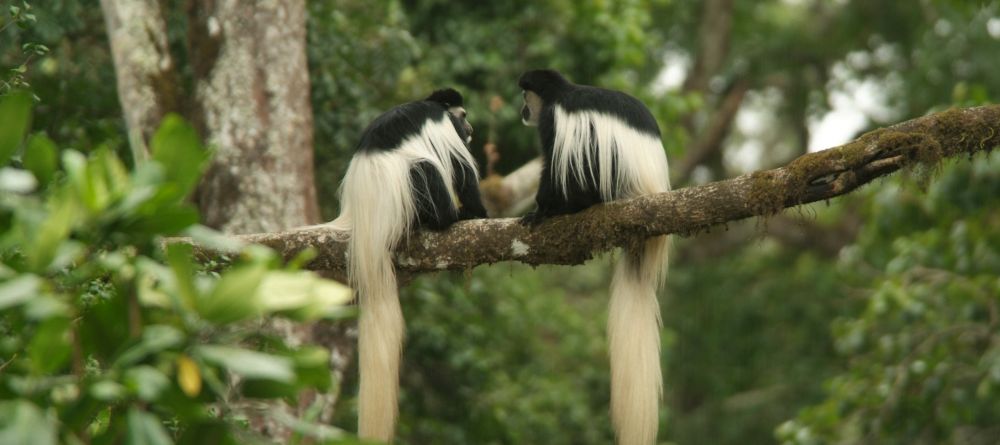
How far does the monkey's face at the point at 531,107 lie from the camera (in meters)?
3.85

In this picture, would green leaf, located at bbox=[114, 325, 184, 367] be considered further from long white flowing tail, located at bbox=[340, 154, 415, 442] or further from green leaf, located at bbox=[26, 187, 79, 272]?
long white flowing tail, located at bbox=[340, 154, 415, 442]

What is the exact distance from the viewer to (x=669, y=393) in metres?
9.76

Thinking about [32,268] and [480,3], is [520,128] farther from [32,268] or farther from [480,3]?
[32,268]

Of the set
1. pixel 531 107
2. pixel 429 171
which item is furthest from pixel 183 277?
pixel 531 107

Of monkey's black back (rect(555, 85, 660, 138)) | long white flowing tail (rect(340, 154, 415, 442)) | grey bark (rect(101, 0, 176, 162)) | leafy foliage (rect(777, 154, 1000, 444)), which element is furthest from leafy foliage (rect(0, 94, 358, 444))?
leafy foliage (rect(777, 154, 1000, 444))

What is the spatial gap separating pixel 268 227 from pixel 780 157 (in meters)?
9.39

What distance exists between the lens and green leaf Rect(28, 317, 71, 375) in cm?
125

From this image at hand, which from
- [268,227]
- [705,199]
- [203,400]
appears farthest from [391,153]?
[203,400]

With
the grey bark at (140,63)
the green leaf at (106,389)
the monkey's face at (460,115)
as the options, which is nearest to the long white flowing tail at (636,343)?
the monkey's face at (460,115)

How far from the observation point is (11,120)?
4.71 feet

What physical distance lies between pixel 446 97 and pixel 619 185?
2.60 ft

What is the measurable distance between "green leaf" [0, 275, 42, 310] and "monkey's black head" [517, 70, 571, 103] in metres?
2.61

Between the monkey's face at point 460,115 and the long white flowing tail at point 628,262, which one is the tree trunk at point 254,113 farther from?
the long white flowing tail at point 628,262

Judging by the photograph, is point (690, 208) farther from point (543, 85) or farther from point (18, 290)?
point (18, 290)
